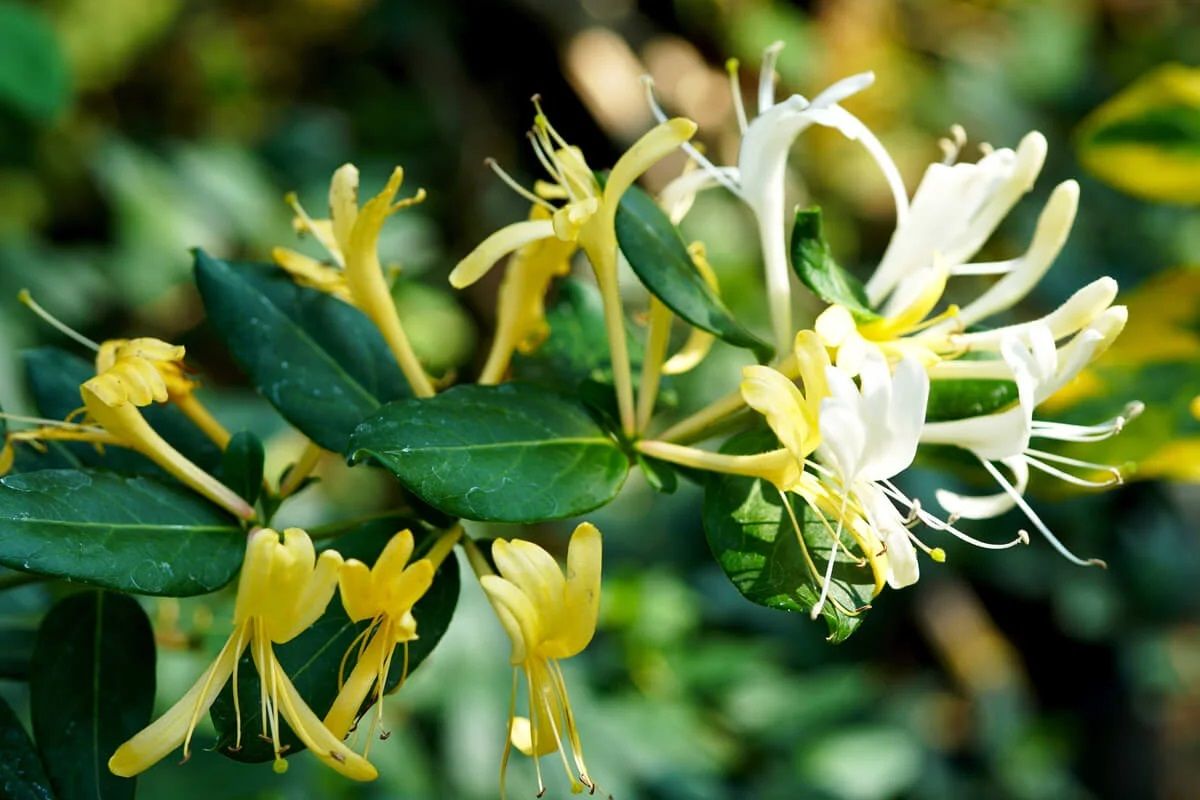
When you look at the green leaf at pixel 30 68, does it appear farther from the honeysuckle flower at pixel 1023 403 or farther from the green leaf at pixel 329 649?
the honeysuckle flower at pixel 1023 403

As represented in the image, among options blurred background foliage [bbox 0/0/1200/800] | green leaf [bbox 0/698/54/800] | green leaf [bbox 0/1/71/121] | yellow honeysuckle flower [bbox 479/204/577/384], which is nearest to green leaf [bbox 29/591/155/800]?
green leaf [bbox 0/698/54/800]

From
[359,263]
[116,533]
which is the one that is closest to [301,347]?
[359,263]

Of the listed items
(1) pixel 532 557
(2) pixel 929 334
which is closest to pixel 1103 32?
(2) pixel 929 334

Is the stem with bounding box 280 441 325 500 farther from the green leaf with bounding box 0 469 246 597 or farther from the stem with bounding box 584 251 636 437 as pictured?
the stem with bounding box 584 251 636 437

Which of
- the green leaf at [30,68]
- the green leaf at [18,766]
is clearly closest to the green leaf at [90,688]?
the green leaf at [18,766]

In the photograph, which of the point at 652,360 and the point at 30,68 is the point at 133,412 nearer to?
the point at 652,360
